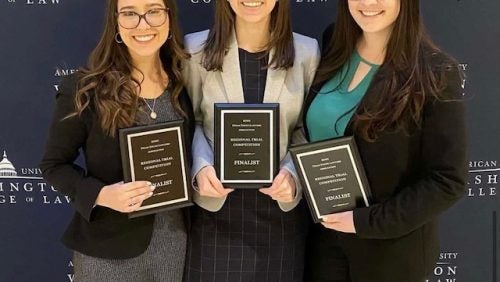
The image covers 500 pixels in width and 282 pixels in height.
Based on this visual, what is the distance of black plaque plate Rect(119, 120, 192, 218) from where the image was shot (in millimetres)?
1823

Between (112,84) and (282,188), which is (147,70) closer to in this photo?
(112,84)

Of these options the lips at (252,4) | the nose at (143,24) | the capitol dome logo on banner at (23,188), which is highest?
the lips at (252,4)

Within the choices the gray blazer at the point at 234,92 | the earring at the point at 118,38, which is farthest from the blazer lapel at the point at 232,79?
the earring at the point at 118,38

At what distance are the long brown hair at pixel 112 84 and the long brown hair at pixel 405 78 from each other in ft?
2.04

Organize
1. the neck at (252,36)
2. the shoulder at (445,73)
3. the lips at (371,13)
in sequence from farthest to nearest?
the neck at (252,36) → the lips at (371,13) → the shoulder at (445,73)

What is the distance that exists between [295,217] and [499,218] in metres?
1.22

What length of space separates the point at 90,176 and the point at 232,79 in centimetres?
56

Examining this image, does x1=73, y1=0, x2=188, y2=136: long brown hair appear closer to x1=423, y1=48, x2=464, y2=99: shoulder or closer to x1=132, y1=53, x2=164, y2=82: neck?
x1=132, y1=53, x2=164, y2=82: neck

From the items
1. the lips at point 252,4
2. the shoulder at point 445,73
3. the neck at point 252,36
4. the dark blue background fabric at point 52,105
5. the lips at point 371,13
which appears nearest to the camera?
the shoulder at point 445,73

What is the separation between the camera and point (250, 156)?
1.87 meters

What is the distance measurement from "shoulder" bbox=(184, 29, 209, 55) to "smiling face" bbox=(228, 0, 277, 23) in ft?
0.66

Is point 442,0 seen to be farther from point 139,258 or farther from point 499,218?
point 139,258

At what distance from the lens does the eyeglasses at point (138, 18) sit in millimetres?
1898

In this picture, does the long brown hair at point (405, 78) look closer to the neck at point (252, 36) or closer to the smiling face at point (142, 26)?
the neck at point (252, 36)
